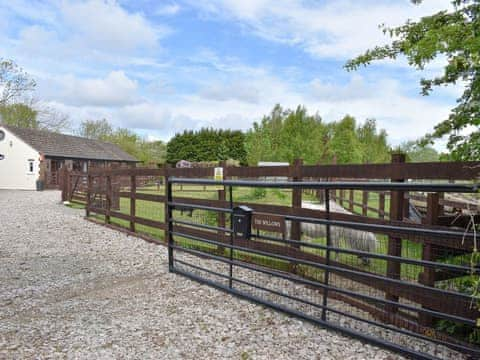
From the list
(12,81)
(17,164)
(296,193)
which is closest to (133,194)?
(296,193)

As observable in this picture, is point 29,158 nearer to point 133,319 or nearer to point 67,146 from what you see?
point 67,146

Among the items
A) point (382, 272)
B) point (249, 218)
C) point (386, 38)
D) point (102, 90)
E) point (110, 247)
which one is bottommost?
point (110, 247)

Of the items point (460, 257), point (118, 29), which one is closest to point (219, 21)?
point (118, 29)

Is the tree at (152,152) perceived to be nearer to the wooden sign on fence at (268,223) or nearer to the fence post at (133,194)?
the fence post at (133,194)

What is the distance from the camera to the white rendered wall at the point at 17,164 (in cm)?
2598

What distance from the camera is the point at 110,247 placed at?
6766 mm

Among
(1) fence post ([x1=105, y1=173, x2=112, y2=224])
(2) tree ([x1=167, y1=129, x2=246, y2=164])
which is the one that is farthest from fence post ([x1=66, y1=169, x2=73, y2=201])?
(2) tree ([x1=167, y1=129, x2=246, y2=164])

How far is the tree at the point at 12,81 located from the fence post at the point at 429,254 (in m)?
31.5

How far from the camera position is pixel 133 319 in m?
3.43

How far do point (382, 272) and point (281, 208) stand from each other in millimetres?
1398

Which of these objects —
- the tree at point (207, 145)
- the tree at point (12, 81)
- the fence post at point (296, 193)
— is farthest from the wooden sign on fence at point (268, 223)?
the tree at point (207, 145)

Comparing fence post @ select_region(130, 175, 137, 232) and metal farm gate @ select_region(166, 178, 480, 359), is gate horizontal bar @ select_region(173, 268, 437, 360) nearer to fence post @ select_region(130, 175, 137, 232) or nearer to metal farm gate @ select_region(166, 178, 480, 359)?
metal farm gate @ select_region(166, 178, 480, 359)

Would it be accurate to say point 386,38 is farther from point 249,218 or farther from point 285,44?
point 285,44

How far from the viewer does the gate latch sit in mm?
3598
